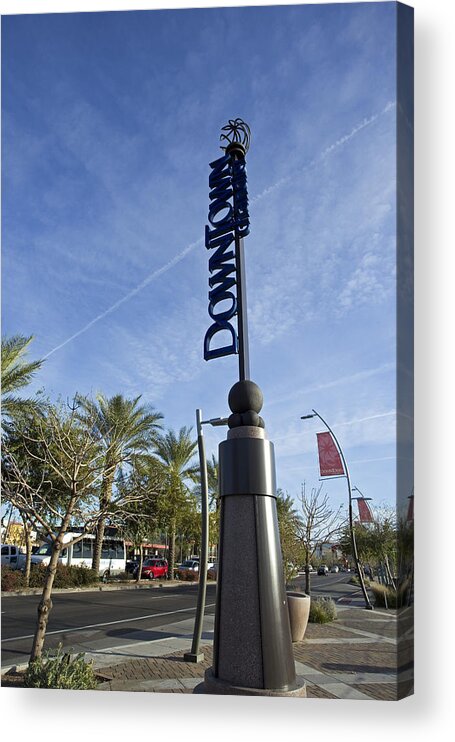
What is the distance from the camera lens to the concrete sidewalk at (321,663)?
238 inches

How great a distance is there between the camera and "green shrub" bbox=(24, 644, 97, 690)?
20.2ft

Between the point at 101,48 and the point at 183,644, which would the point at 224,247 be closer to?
the point at 101,48

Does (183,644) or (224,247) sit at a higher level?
(224,247)

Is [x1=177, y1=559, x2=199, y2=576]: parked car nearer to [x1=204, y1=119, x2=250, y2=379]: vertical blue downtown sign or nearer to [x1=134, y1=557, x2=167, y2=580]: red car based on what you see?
[x1=134, y1=557, x2=167, y2=580]: red car

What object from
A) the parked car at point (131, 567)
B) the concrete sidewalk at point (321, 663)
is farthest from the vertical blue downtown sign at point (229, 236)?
the parked car at point (131, 567)

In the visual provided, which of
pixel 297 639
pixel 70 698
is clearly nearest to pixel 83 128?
pixel 70 698

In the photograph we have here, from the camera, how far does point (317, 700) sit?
5.89 meters

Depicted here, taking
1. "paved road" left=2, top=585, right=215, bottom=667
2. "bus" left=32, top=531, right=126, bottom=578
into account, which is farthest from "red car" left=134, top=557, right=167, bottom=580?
"paved road" left=2, top=585, right=215, bottom=667

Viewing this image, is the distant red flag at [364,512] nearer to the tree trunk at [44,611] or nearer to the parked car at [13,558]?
the tree trunk at [44,611]

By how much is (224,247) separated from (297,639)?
6677mm

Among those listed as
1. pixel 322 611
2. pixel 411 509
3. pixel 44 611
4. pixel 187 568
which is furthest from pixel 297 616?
pixel 187 568

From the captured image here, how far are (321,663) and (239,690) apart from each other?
3246 millimetres

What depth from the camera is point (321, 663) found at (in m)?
7.95

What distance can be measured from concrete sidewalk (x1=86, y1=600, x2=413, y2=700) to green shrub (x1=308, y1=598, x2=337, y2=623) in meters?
0.64
